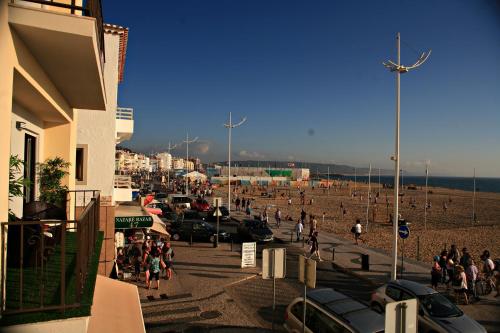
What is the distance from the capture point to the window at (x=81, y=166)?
49.1 ft

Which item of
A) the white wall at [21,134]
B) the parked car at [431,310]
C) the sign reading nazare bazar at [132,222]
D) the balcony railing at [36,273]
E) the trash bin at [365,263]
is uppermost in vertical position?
the white wall at [21,134]

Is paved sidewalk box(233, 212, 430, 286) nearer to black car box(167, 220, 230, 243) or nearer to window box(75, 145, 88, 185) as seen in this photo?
black car box(167, 220, 230, 243)

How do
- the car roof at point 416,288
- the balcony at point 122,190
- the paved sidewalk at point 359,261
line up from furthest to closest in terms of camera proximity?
the balcony at point 122,190, the paved sidewalk at point 359,261, the car roof at point 416,288

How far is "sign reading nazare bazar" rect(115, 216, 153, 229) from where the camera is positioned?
51.4 ft

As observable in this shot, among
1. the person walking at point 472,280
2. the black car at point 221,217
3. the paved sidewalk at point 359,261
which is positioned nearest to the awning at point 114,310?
the paved sidewalk at point 359,261

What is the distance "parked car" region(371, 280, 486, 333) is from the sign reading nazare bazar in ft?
33.7

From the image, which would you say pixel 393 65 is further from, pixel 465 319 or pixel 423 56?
pixel 465 319

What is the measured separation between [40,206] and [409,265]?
57.5 feet

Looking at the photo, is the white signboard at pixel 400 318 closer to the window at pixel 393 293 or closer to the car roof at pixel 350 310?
the car roof at pixel 350 310

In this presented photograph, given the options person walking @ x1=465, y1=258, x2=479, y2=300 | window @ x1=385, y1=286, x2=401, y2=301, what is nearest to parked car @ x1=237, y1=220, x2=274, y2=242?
person walking @ x1=465, y1=258, x2=479, y2=300

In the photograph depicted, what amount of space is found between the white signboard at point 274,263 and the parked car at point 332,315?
98 cm

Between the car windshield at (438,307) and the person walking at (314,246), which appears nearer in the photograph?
the car windshield at (438,307)

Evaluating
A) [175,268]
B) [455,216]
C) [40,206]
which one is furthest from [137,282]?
[455,216]

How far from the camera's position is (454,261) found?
1600cm
